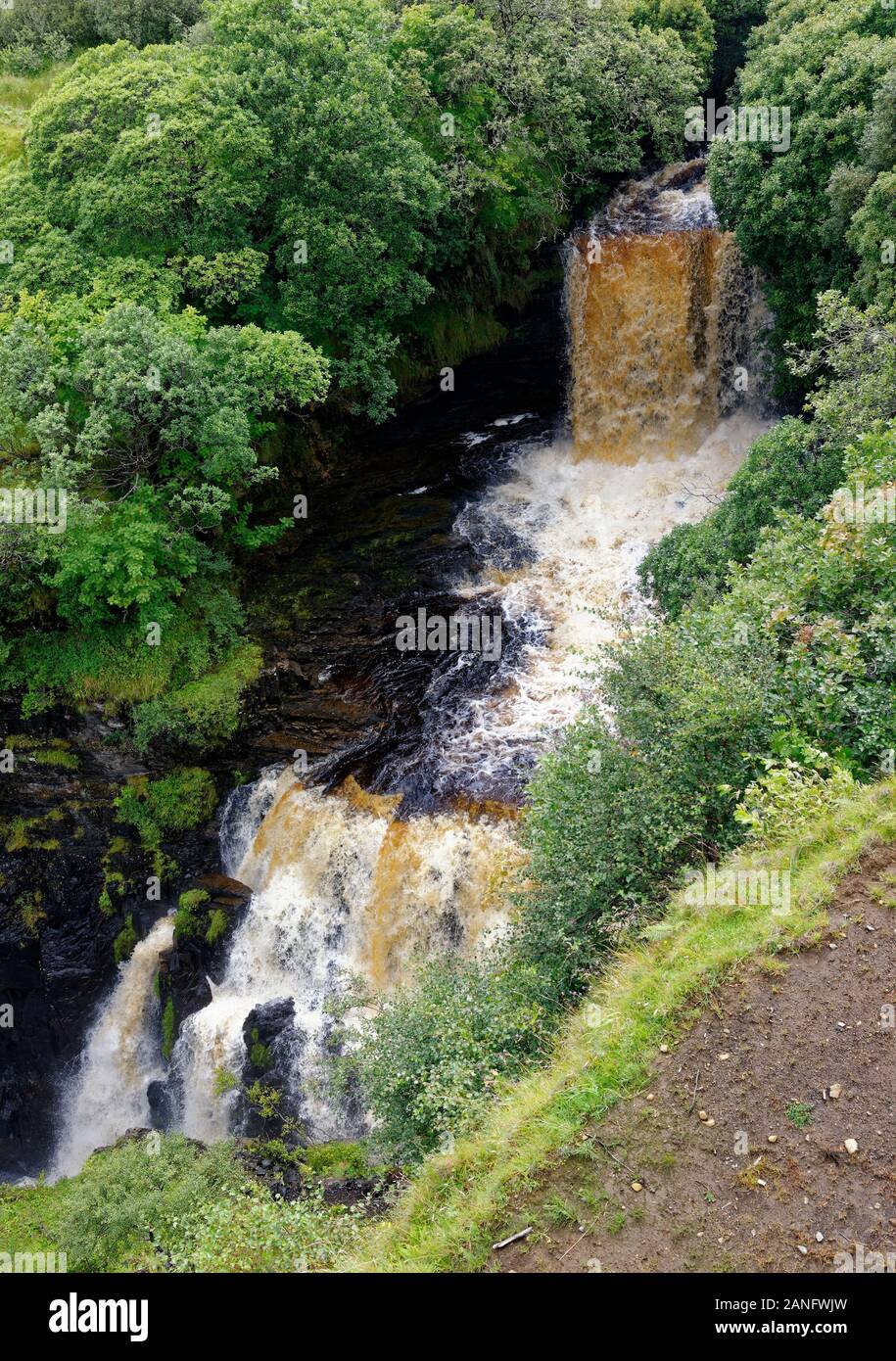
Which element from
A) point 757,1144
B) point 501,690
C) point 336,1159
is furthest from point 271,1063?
point 757,1144

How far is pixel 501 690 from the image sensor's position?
18500 mm

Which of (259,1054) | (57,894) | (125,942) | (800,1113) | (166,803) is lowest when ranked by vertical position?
(259,1054)

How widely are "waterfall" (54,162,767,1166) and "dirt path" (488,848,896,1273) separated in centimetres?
496

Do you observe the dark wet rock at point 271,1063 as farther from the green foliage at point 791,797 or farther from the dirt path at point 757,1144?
the green foliage at point 791,797

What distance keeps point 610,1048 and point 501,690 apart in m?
10.7

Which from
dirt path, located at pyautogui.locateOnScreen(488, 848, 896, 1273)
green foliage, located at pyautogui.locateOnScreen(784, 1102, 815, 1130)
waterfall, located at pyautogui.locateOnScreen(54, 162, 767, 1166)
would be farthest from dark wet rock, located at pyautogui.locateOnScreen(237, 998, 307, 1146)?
green foliage, located at pyautogui.locateOnScreen(784, 1102, 815, 1130)

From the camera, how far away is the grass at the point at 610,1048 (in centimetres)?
766

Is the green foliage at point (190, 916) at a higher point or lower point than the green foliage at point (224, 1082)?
higher

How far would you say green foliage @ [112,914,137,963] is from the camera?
1820 centimetres

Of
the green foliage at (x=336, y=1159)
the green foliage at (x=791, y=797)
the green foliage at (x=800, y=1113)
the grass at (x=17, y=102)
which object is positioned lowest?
the green foliage at (x=336, y=1159)

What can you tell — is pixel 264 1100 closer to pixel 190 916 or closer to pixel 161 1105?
pixel 161 1105

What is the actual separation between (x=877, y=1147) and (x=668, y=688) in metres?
4.88

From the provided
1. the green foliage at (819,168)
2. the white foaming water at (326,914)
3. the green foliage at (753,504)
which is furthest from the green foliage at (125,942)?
the green foliage at (819,168)

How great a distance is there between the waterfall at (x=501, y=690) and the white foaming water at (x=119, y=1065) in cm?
4
